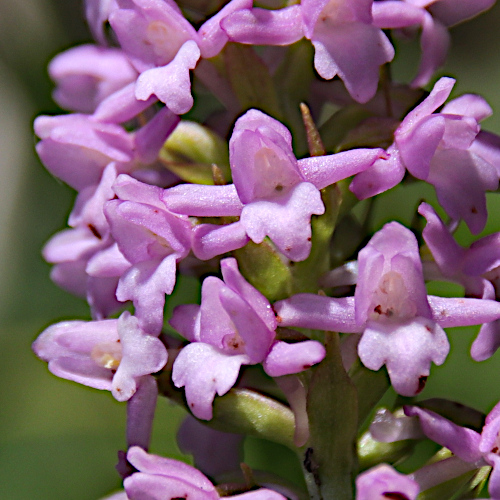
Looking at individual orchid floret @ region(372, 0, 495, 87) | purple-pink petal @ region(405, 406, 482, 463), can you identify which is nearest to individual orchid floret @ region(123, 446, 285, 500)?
purple-pink petal @ region(405, 406, 482, 463)

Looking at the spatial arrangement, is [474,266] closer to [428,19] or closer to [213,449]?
[428,19]

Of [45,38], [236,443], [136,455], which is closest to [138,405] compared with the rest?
[136,455]

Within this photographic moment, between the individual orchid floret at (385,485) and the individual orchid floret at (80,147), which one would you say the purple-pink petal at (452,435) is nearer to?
the individual orchid floret at (385,485)

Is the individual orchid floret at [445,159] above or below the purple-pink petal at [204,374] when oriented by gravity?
above

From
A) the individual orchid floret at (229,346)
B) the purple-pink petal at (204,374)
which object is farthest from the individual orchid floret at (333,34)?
the purple-pink petal at (204,374)

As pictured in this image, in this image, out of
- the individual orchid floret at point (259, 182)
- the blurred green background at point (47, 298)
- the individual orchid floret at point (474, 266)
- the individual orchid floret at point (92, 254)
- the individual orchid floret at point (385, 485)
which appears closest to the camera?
the individual orchid floret at point (385, 485)

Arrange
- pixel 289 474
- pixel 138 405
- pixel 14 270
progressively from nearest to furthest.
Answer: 1. pixel 138 405
2. pixel 289 474
3. pixel 14 270

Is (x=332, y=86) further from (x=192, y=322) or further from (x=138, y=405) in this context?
(x=138, y=405)
